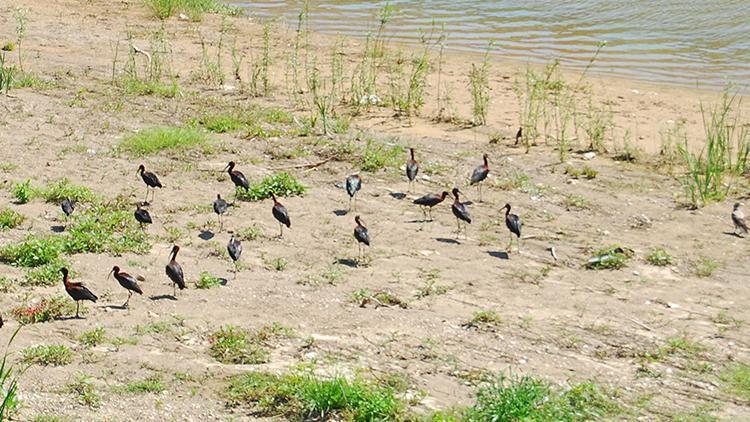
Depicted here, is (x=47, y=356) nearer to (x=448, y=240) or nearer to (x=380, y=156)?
(x=448, y=240)

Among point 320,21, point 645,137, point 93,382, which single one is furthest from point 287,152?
point 320,21

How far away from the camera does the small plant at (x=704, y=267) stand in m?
9.26

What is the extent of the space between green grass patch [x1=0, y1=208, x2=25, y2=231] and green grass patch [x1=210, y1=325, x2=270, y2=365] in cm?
285

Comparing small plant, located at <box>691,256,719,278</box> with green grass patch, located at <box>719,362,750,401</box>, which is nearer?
green grass patch, located at <box>719,362,750,401</box>

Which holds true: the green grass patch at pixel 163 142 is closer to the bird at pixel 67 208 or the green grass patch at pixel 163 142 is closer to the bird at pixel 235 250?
the bird at pixel 67 208

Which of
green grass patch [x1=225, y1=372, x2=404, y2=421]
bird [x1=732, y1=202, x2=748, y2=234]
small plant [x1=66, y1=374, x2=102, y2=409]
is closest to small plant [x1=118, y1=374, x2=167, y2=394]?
small plant [x1=66, y1=374, x2=102, y2=409]

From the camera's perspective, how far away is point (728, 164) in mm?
11906

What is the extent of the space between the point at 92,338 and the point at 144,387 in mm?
824

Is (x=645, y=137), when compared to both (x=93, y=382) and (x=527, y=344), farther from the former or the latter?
(x=93, y=382)

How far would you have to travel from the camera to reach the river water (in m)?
18.0

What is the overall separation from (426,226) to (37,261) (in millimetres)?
3659

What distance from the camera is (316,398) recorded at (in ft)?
21.0

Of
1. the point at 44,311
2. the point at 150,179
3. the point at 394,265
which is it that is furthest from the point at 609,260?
the point at 44,311

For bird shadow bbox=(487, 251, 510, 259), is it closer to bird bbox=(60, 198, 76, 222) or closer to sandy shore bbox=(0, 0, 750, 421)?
sandy shore bbox=(0, 0, 750, 421)
